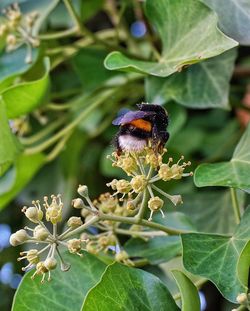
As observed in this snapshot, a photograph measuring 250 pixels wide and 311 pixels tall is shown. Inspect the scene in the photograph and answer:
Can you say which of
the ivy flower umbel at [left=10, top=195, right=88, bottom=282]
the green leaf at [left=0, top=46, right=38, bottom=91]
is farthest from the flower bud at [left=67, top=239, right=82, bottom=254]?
the green leaf at [left=0, top=46, right=38, bottom=91]

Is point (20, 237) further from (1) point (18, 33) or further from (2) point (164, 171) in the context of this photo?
(1) point (18, 33)

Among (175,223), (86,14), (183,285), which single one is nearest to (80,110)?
(86,14)

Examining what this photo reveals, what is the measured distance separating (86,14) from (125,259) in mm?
571

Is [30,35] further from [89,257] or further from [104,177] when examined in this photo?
[104,177]

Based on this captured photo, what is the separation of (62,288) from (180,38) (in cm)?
31

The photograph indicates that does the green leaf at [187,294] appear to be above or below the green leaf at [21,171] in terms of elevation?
above

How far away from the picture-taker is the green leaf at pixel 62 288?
0.73m

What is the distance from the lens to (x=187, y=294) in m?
0.65

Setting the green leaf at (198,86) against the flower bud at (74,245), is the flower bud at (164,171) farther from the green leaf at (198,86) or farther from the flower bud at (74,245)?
the green leaf at (198,86)

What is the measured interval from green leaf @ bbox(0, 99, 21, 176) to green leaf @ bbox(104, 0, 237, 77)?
0.14m

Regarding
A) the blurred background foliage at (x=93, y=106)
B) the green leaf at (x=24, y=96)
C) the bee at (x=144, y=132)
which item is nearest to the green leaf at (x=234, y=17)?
the blurred background foliage at (x=93, y=106)

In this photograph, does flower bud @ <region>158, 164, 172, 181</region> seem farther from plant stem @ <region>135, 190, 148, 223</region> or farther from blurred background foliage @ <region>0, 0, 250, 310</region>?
blurred background foliage @ <region>0, 0, 250, 310</region>

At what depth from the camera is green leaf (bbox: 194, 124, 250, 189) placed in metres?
0.69

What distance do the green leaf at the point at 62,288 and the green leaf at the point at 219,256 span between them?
11cm
